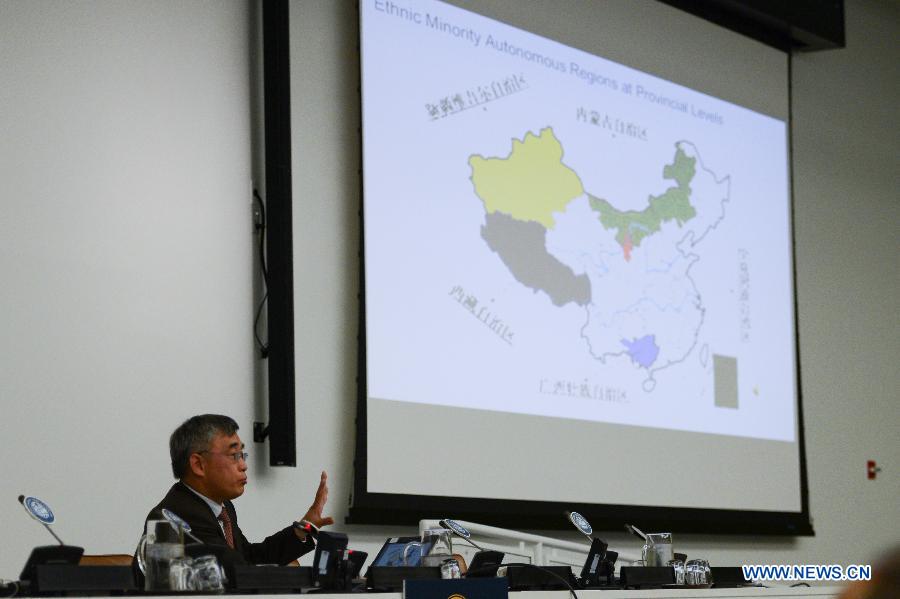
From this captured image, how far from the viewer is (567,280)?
4969mm

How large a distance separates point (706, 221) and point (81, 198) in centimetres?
294

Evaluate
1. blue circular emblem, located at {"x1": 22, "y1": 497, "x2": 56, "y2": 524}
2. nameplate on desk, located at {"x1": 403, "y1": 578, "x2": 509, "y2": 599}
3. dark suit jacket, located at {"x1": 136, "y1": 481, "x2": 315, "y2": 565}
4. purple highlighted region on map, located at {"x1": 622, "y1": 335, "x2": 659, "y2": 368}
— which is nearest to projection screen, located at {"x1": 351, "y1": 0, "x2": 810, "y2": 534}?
purple highlighted region on map, located at {"x1": 622, "y1": 335, "x2": 659, "y2": 368}

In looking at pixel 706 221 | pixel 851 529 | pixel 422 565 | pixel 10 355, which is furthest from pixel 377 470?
pixel 851 529

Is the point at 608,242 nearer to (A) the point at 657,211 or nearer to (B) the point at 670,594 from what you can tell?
(A) the point at 657,211

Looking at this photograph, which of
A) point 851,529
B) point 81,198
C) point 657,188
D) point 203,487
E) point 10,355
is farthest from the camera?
point 851,529

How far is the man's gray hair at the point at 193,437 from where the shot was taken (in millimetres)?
3158

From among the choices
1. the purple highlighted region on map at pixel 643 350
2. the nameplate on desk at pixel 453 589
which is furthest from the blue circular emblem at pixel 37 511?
→ the purple highlighted region on map at pixel 643 350

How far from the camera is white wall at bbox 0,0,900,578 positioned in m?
3.56

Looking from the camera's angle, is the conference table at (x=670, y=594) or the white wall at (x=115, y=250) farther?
the white wall at (x=115, y=250)

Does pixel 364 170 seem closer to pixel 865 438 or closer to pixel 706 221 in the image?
pixel 706 221

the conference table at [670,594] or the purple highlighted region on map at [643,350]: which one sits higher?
the purple highlighted region on map at [643,350]

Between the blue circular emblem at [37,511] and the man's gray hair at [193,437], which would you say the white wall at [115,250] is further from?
the blue circular emblem at [37,511]

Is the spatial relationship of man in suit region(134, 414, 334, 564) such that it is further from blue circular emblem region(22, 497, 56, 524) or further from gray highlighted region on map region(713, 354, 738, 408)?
gray highlighted region on map region(713, 354, 738, 408)

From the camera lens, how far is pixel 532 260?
4.85m
